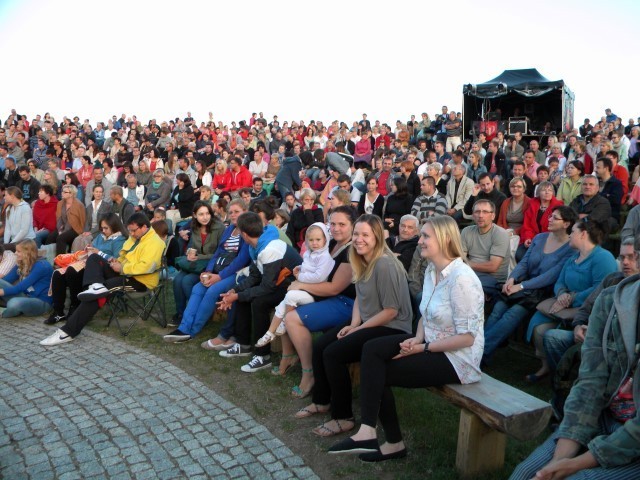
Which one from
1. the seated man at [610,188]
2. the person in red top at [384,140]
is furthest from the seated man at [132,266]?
the person in red top at [384,140]

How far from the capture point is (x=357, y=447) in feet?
11.4

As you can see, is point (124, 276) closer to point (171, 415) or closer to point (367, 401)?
point (171, 415)

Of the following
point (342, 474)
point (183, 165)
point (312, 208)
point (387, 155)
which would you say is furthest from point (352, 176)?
point (342, 474)

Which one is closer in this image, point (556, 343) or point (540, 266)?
point (556, 343)

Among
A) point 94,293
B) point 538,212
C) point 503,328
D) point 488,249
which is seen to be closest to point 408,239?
point 488,249

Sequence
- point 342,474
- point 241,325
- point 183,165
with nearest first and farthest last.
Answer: point 342,474, point 241,325, point 183,165

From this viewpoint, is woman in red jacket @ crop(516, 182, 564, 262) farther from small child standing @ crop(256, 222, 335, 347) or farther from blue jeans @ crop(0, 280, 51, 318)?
blue jeans @ crop(0, 280, 51, 318)

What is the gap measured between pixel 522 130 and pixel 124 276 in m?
14.0

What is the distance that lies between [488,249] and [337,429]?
246 cm

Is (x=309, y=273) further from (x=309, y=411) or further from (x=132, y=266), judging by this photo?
(x=132, y=266)

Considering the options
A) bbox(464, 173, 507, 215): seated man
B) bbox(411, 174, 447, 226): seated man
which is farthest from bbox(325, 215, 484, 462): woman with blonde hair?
bbox(464, 173, 507, 215): seated man

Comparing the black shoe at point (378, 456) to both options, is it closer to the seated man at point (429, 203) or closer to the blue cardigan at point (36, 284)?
the seated man at point (429, 203)

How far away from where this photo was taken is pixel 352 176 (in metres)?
11.9

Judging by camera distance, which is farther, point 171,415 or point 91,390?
point 91,390
